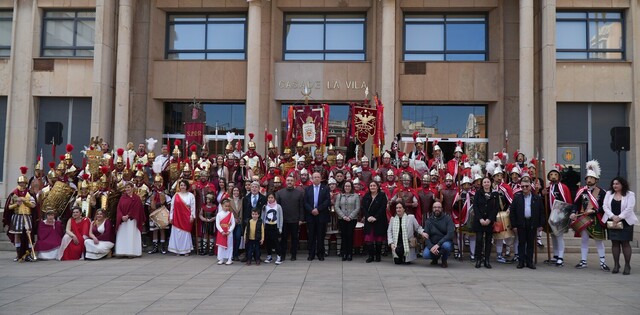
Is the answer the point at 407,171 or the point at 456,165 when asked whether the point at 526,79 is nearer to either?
the point at 456,165

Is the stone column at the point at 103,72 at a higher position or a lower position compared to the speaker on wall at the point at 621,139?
higher

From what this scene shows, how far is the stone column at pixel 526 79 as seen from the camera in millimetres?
19844

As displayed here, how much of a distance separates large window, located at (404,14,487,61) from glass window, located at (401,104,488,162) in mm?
2113

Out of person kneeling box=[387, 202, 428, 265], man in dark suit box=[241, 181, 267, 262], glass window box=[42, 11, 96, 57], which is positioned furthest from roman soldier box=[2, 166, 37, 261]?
glass window box=[42, 11, 96, 57]

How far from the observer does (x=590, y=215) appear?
11852mm

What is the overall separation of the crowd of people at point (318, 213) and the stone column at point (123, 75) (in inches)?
246

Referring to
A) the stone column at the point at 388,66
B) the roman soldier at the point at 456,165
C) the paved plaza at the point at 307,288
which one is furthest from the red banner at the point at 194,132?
the roman soldier at the point at 456,165

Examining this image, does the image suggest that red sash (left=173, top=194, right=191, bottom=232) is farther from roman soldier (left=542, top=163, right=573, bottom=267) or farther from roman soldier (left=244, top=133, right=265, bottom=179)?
roman soldier (left=542, top=163, right=573, bottom=267)

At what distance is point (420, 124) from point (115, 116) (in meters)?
12.3

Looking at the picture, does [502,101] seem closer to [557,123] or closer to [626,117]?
[557,123]

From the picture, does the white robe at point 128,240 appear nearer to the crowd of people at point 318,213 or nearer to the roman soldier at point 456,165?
the crowd of people at point 318,213

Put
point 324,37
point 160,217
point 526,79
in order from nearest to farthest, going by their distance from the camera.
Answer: point 160,217, point 526,79, point 324,37

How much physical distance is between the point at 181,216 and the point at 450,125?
44.0ft

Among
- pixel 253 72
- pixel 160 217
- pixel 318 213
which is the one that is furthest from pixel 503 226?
pixel 253 72
